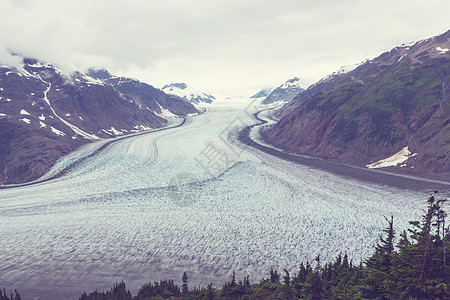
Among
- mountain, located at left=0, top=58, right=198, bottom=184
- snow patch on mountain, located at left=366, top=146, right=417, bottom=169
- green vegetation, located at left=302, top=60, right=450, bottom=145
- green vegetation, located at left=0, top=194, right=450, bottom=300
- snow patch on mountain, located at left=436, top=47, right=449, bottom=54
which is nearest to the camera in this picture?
green vegetation, located at left=0, top=194, right=450, bottom=300

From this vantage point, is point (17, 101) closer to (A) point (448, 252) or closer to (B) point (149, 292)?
(B) point (149, 292)

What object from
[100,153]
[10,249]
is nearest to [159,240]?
[10,249]

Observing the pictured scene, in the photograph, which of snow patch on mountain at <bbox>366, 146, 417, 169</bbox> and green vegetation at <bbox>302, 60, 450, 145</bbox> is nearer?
snow patch on mountain at <bbox>366, 146, 417, 169</bbox>

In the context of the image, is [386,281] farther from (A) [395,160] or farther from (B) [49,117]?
(B) [49,117]

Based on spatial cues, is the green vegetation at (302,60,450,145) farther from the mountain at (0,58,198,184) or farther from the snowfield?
the mountain at (0,58,198,184)

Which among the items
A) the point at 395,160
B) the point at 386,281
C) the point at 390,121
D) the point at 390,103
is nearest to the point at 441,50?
the point at 390,103

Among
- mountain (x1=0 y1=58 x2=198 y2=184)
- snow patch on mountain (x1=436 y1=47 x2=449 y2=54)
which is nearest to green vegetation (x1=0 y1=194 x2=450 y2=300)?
mountain (x1=0 y1=58 x2=198 y2=184)
